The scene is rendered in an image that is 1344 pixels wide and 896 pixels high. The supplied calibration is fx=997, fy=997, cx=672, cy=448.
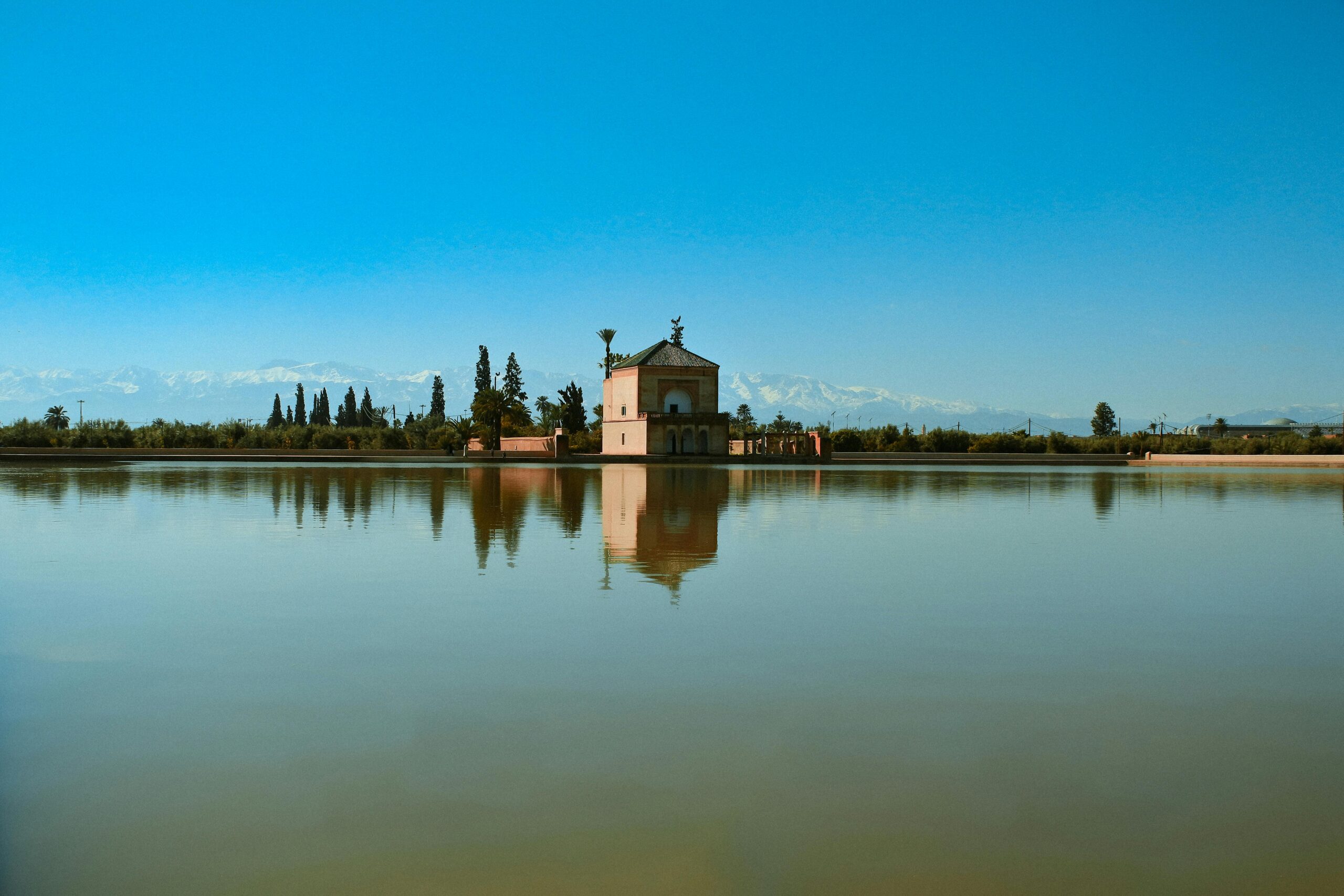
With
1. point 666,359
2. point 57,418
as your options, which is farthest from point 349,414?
point 666,359

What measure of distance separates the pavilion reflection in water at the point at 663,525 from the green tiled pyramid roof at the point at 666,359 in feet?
77.6

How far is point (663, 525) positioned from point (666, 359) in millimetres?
35912

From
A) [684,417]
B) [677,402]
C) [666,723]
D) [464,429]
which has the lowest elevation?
[666,723]

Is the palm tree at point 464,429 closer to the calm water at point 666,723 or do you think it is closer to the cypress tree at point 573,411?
the cypress tree at point 573,411

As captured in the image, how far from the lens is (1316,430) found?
55.5 metres

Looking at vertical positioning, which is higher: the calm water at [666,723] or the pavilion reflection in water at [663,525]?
the pavilion reflection in water at [663,525]

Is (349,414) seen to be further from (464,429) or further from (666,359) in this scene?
(666,359)

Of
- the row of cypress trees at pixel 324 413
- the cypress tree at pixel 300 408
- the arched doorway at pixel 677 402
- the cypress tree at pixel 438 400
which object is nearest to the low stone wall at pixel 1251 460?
the arched doorway at pixel 677 402

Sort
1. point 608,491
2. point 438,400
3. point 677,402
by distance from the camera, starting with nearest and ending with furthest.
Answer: point 608,491
point 677,402
point 438,400

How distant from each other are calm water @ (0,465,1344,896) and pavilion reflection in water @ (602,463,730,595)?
0.20 metres

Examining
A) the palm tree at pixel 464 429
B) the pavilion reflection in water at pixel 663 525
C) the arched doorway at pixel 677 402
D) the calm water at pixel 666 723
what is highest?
the arched doorway at pixel 677 402

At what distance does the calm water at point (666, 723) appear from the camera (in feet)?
8.20

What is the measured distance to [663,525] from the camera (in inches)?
426

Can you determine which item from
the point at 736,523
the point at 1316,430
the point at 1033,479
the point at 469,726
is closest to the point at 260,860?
the point at 469,726
